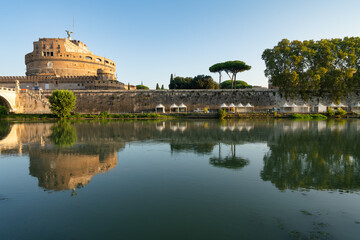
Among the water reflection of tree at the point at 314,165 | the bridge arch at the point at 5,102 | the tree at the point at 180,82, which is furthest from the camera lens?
the tree at the point at 180,82

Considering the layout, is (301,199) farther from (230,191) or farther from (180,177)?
(180,177)

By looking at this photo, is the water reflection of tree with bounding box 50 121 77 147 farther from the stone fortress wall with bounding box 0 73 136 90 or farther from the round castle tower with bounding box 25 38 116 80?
the round castle tower with bounding box 25 38 116 80

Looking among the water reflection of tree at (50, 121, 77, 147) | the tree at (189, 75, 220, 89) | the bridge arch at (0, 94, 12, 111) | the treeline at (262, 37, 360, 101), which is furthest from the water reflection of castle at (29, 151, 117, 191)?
the tree at (189, 75, 220, 89)

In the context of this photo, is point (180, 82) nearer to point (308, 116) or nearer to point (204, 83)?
point (204, 83)

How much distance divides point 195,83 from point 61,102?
33530 mm

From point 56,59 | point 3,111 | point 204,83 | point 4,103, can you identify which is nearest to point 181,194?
point 3,111

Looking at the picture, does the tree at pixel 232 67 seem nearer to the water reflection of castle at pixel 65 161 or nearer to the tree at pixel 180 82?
the tree at pixel 180 82

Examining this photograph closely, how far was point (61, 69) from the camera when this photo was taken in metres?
61.4

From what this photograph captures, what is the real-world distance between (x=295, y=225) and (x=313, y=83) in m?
44.8

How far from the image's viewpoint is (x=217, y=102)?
160ft

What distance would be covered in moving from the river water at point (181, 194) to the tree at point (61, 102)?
2692 centimetres

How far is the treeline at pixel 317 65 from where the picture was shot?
137 feet

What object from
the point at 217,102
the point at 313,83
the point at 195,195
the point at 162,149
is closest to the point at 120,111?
the point at 217,102

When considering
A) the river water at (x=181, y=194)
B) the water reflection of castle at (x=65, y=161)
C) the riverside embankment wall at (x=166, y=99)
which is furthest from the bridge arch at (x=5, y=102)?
the river water at (x=181, y=194)
